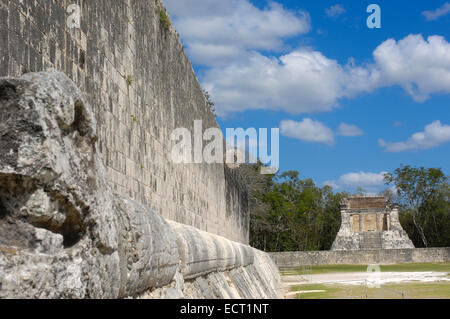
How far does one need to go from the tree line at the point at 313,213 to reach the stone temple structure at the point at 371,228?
3226 millimetres

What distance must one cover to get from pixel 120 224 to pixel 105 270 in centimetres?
53

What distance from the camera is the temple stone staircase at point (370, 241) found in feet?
139

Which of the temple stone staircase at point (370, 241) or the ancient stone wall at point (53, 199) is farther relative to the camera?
the temple stone staircase at point (370, 241)

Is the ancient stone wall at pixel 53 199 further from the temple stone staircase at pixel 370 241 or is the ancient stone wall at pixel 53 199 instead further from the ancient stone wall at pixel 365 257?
the temple stone staircase at pixel 370 241

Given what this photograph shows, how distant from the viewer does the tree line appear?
4626cm

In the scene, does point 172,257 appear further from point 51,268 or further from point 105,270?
point 51,268

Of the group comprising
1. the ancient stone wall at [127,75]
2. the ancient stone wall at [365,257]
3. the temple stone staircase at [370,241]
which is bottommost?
the ancient stone wall at [365,257]

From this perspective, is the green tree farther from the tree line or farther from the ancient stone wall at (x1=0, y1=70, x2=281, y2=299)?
the ancient stone wall at (x1=0, y1=70, x2=281, y2=299)

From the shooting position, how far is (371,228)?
43.7 metres

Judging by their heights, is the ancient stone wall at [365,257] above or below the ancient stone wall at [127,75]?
below

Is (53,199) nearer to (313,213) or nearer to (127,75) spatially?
(127,75)

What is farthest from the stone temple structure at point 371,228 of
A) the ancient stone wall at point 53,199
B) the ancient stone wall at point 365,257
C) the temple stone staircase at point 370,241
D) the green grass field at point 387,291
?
the ancient stone wall at point 53,199

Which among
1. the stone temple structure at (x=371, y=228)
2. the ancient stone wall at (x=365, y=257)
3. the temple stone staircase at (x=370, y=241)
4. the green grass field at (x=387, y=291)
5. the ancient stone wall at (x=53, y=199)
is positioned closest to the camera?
the ancient stone wall at (x=53, y=199)

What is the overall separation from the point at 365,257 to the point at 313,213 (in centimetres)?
1855
